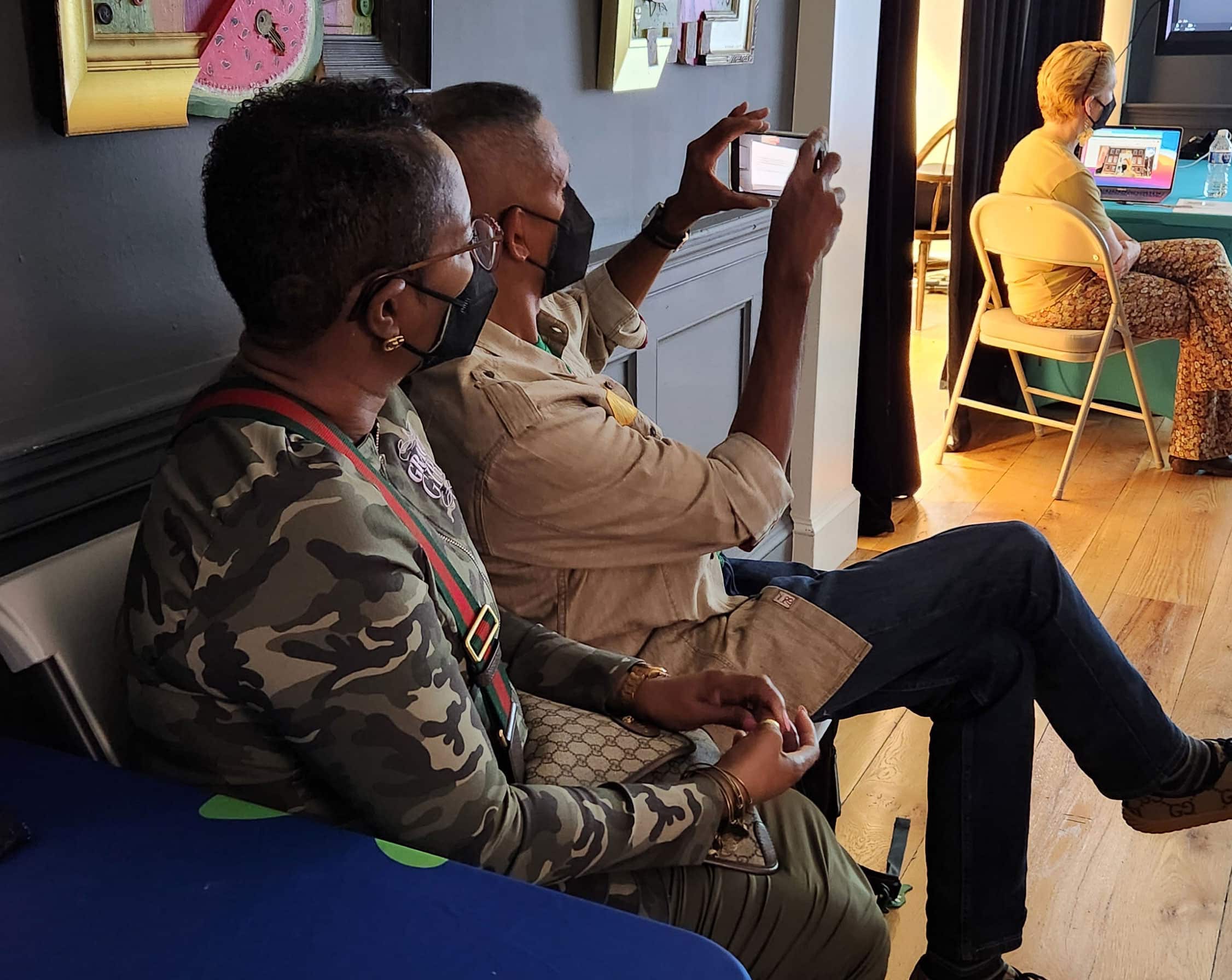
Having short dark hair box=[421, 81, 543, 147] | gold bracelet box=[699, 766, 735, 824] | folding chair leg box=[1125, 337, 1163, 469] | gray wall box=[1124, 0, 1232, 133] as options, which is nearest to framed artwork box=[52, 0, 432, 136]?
short dark hair box=[421, 81, 543, 147]

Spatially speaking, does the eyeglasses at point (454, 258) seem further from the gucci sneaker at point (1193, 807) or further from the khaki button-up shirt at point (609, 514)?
the gucci sneaker at point (1193, 807)

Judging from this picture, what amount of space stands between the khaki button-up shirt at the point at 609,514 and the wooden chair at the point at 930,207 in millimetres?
3828

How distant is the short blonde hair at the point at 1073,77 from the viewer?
3.58 metres

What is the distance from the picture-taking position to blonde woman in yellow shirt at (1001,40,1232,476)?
11.8ft

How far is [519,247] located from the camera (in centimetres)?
132

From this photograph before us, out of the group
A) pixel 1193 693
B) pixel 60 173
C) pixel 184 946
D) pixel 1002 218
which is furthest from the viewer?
pixel 1002 218

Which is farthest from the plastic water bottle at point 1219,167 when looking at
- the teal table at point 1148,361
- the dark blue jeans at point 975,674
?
the dark blue jeans at point 975,674

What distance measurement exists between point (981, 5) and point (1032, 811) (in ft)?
8.77

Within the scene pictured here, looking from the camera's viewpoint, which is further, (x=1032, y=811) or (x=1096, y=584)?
(x=1096, y=584)

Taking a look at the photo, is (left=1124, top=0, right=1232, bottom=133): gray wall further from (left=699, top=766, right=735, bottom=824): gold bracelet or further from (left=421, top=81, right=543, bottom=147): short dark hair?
(left=699, top=766, right=735, bottom=824): gold bracelet

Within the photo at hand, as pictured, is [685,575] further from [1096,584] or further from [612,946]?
[1096,584]

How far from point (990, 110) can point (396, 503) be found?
12.2 ft

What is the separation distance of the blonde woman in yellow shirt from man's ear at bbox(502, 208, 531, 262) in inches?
108

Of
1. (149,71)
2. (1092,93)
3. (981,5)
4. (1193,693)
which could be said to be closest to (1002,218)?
(1092,93)
